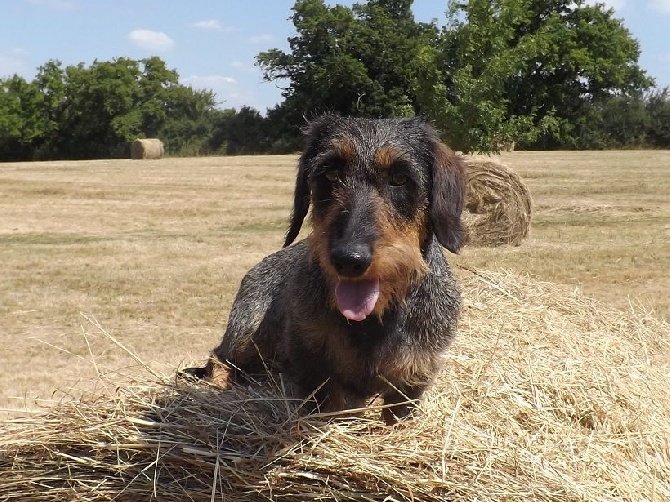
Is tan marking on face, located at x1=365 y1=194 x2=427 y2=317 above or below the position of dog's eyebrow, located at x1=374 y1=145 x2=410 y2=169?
below

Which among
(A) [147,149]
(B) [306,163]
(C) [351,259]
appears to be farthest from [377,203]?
(A) [147,149]

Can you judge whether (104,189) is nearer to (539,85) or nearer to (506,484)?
(506,484)

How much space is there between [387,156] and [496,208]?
1175cm

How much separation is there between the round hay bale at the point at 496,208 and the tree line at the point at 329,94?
1812 centimetres

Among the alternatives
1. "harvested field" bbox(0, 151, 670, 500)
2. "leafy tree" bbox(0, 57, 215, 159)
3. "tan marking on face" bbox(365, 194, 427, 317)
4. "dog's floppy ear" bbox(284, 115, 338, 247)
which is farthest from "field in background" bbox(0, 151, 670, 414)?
"leafy tree" bbox(0, 57, 215, 159)

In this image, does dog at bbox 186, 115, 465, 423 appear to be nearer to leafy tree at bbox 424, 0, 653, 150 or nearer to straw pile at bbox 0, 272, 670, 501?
straw pile at bbox 0, 272, 670, 501

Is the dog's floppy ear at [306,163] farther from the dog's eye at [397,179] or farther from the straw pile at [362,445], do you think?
the straw pile at [362,445]

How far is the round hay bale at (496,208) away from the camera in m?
15.1

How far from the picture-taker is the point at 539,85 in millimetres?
56781

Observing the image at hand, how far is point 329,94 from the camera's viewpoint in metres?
38.2

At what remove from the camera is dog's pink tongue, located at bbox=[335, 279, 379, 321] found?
3.77 m

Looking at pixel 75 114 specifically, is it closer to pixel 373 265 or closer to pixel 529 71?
pixel 529 71

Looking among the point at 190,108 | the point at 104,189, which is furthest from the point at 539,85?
the point at 104,189

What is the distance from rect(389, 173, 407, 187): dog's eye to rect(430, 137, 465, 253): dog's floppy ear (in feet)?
0.77
